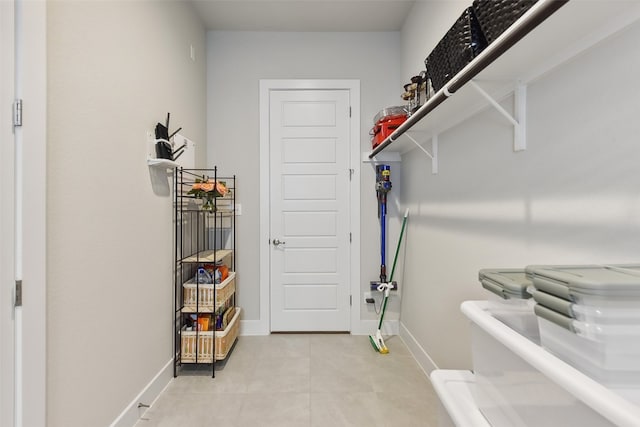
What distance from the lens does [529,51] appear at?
94cm

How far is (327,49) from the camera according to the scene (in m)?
2.91

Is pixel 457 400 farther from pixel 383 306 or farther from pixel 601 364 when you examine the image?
pixel 383 306

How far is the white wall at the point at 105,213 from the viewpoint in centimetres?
119

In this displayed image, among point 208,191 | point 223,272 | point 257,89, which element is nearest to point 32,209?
point 208,191

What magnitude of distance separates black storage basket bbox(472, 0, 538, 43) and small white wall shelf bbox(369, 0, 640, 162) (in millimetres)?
82

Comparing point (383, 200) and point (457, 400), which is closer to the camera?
point (457, 400)

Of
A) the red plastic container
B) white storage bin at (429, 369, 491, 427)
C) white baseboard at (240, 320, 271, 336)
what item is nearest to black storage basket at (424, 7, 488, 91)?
the red plastic container

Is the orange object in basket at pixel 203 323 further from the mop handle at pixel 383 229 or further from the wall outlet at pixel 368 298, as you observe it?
the mop handle at pixel 383 229

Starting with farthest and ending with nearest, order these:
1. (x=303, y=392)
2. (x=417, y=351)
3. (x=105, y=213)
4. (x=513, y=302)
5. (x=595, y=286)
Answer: (x=417, y=351) < (x=303, y=392) < (x=105, y=213) < (x=513, y=302) < (x=595, y=286)

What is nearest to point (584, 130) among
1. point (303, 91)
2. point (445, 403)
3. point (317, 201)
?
point (445, 403)

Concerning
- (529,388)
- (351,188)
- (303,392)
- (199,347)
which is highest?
(351,188)

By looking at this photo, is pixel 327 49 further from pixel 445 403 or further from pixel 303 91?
pixel 445 403

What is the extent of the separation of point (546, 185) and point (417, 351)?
1760 millimetres

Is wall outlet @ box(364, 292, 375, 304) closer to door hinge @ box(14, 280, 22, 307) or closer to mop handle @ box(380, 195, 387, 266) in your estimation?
mop handle @ box(380, 195, 387, 266)
